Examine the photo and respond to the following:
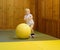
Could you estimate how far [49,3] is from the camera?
28.7 feet

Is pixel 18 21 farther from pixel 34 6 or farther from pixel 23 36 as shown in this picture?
pixel 23 36

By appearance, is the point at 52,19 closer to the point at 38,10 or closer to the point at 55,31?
the point at 55,31

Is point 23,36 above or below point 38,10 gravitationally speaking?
below

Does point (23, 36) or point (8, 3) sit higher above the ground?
point (8, 3)

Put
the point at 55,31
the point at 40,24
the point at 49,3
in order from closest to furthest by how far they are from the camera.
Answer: the point at 55,31 → the point at 49,3 → the point at 40,24

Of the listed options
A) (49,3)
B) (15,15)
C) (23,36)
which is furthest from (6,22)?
(23,36)

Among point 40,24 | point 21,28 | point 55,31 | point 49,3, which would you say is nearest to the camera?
point 21,28

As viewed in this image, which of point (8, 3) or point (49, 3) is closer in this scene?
point (49, 3)

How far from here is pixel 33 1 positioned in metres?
10.2

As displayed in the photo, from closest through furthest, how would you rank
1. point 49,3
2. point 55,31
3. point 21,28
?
point 21,28 < point 55,31 < point 49,3

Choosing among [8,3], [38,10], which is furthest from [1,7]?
[38,10]

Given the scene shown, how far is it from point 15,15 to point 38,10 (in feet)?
3.90

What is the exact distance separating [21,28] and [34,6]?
3767 millimetres

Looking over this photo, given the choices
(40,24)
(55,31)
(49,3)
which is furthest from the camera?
(40,24)
